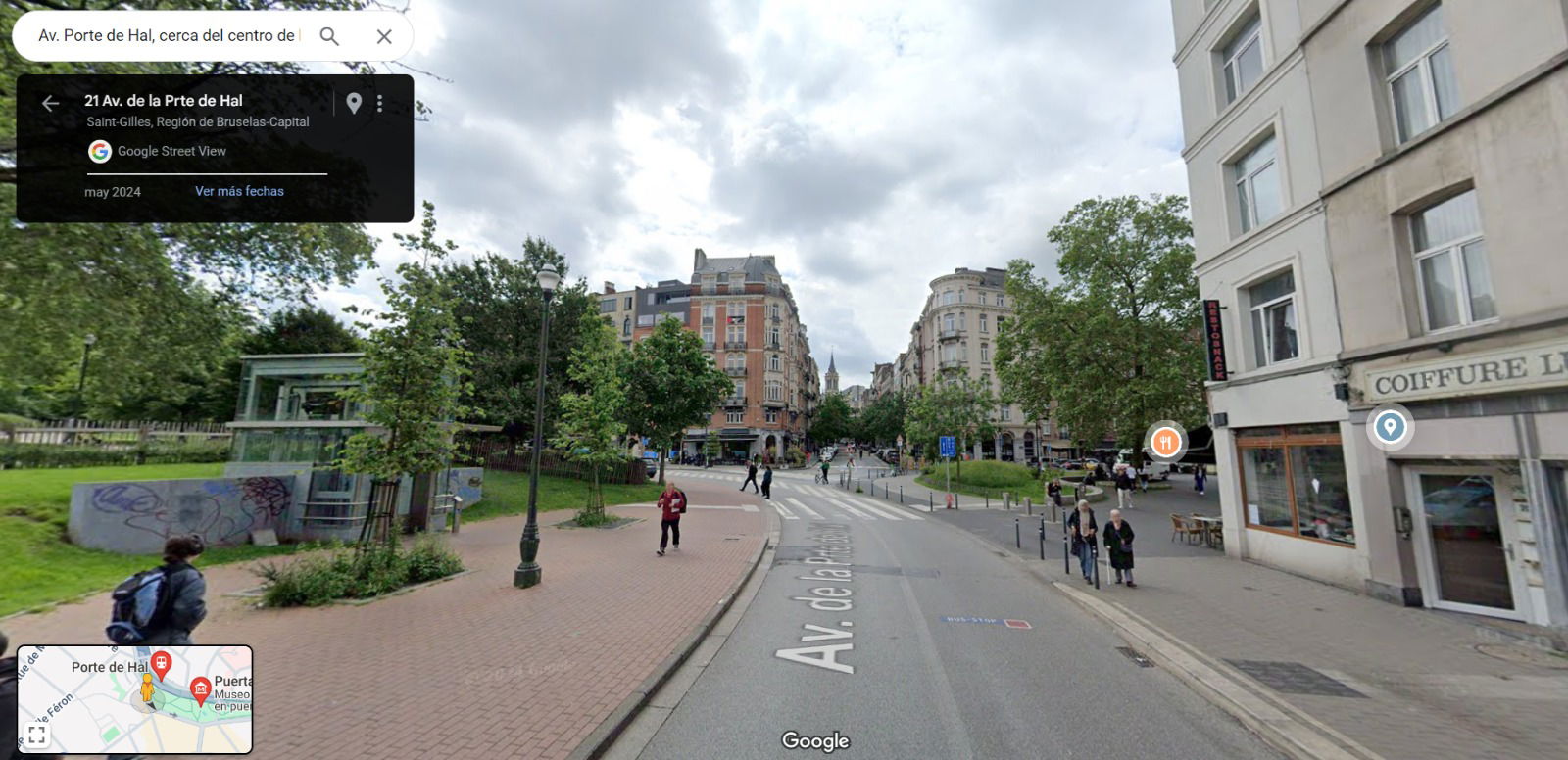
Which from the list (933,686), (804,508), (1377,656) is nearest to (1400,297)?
(1377,656)

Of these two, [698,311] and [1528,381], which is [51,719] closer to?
[1528,381]

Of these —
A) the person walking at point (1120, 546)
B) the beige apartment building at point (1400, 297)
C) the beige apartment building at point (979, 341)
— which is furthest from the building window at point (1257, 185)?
the beige apartment building at point (979, 341)

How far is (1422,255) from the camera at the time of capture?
334 inches

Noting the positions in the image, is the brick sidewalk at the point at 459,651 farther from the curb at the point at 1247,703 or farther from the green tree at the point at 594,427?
the green tree at the point at 594,427

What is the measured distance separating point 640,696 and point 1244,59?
55.9ft

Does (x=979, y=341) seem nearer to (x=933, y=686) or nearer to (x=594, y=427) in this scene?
(x=594, y=427)

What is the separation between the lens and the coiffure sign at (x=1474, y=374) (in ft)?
21.8

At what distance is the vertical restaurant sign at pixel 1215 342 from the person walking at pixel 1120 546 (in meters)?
5.12

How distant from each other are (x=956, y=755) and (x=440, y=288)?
963 cm

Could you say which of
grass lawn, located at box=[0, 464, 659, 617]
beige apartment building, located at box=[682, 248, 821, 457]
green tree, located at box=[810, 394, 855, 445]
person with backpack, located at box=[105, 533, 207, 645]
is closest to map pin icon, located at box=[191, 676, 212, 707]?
person with backpack, located at box=[105, 533, 207, 645]

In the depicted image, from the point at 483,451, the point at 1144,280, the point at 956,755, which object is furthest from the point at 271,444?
the point at 1144,280

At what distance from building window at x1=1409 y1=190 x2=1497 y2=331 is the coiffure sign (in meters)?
0.81

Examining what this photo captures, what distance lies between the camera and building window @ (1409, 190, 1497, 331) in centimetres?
777

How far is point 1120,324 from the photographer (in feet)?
87.1
